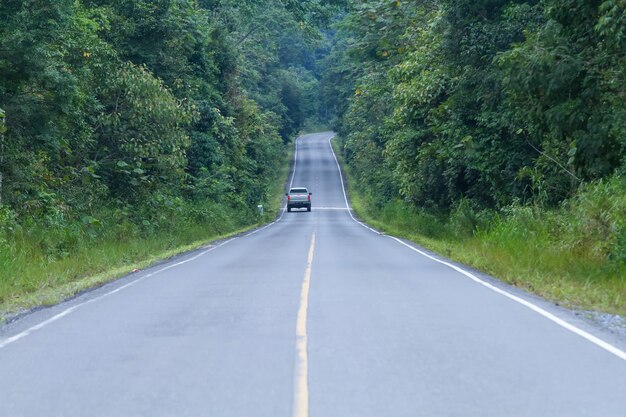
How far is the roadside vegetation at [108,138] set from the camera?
1997 centimetres

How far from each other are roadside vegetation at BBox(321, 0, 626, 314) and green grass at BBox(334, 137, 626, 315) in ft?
0.13

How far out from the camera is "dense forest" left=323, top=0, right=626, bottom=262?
1922 cm

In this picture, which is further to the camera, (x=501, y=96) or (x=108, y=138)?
(x=108, y=138)

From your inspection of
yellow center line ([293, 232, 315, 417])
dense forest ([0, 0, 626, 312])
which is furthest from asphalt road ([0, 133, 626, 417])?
dense forest ([0, 0, 626, 312])

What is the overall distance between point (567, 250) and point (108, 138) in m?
18.4

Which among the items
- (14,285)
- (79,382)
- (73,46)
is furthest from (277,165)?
(79,382)

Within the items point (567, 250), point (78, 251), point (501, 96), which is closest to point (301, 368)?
point (567, 250)

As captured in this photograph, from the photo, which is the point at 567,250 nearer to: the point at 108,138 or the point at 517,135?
the point at 517,135

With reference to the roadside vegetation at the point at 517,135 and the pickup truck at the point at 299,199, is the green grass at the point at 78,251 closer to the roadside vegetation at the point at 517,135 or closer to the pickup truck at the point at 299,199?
the roadside vegetation at the point at 517,135

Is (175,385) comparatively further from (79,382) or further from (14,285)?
(14,285)

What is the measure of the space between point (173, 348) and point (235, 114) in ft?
141

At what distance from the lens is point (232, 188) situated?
4847 centimetres

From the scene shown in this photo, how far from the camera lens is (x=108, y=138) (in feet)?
99.0

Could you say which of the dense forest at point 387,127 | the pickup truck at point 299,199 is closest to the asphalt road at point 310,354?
the dense forest at point 387,127
